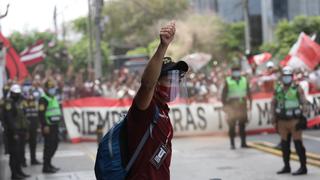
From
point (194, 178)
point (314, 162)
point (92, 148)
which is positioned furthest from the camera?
point (92, 148)

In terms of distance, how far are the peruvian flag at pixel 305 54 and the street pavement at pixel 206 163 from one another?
5.76ft

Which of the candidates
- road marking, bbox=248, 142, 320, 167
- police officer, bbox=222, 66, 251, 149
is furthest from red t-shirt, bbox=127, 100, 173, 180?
police officer, bbox=222, 66, 251, 149

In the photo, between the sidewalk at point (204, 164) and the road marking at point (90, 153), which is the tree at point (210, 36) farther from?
the sidewalk at point (204, 164)

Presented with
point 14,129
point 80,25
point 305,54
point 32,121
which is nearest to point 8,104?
point 14,129

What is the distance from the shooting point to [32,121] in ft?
43.0

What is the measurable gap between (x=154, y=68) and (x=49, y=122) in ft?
25.1

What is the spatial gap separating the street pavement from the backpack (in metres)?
4.13

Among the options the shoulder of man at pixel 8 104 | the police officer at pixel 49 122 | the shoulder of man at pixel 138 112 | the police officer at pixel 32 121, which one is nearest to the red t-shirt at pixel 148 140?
the shoulder of man at pixel 138 112

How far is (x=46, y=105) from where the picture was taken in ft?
36.8

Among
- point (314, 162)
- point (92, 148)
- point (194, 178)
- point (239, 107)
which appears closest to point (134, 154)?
point (194, 178)

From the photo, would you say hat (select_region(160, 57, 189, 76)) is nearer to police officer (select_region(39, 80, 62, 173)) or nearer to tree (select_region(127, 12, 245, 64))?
police officer (select_region(39, 80, 62, 173))

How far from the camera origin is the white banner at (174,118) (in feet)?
54.4

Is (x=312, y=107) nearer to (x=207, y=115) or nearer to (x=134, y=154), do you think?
(x=207, y=115)

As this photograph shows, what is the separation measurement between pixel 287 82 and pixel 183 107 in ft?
23.4
